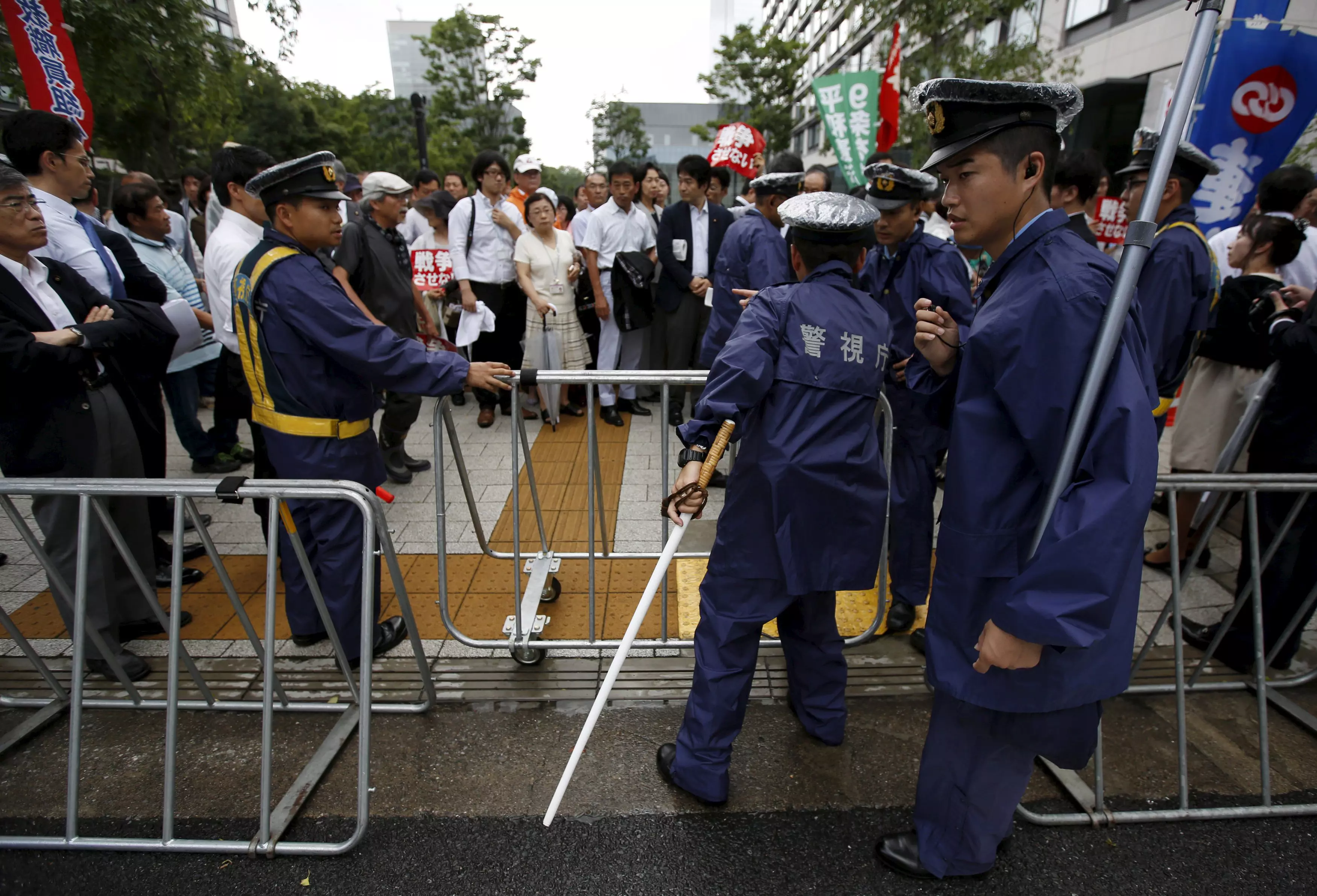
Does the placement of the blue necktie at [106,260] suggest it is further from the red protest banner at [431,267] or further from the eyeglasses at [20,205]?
the red protest banner at [431,267]

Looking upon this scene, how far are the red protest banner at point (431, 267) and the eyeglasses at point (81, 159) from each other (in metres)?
3.01

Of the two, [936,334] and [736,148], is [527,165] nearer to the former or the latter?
[736,148]

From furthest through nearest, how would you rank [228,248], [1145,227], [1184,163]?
1. [228,248]
2. [1184,163]
3. [1145,227]

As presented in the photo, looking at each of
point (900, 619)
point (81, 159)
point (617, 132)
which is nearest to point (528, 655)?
point (900, 619)

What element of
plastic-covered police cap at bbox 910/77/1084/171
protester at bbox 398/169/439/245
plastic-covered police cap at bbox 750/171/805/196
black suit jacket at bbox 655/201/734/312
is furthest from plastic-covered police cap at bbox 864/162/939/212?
protester at bbox 398/169/439/245

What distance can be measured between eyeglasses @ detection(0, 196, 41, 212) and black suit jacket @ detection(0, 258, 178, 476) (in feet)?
0.79

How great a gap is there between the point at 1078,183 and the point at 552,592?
3485 millimetres

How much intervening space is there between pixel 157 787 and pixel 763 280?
152 inches

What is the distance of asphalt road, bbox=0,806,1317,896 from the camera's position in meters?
2.15

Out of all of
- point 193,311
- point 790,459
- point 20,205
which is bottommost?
point 790,459

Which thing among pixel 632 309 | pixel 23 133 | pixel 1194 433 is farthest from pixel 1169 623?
pixel 23 133

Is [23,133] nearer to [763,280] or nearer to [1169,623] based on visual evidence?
[763,280]

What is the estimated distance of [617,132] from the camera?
54.9 m

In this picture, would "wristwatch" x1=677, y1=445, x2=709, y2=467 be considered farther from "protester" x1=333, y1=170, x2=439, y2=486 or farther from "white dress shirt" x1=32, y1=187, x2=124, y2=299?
"protester" x1=333, y1=170, x2=439, y2=486
